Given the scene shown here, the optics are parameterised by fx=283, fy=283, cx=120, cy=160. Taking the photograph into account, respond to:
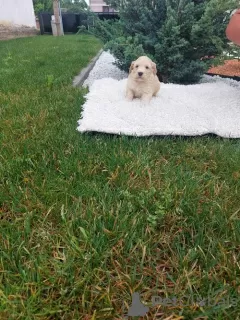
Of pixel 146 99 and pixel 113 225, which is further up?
pixel 113 225

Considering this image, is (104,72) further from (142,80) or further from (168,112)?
(168,112)

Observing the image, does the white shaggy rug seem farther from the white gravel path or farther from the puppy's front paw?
the white gravel path

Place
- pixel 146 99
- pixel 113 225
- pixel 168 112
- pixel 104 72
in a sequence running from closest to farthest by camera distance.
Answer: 1. pixel 113 225
2. pixel 168 112
3. pixel 146 99
4. pixel 104 72

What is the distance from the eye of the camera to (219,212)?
1.34 metres

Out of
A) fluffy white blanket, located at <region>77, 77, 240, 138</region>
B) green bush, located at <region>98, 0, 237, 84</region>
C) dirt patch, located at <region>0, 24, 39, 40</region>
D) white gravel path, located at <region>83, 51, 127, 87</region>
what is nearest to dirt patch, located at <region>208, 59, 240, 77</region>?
green bush, located at <region>98, 0, 237, 84</region>

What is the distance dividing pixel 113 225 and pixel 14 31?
14581 mm

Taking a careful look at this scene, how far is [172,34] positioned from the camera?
3.84m

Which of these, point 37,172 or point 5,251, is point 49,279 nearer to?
point 5,251

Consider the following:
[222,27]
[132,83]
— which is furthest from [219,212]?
[222,27]

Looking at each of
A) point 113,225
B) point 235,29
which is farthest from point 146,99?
point 113,225

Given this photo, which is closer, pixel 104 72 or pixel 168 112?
pixel 168 112

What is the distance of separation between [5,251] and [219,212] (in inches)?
37.6

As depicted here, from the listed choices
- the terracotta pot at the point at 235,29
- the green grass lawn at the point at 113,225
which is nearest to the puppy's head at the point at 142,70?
the terracotta pot at the point at 235,29

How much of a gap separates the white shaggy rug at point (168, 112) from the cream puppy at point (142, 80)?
9cm
